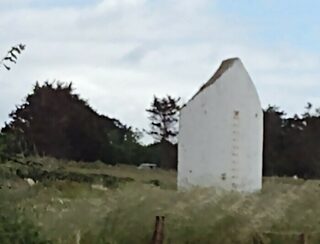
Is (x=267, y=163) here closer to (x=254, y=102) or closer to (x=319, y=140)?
(x=319, y=140)

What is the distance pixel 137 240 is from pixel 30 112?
38.2 meters

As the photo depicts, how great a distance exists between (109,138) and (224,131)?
36.1 metres

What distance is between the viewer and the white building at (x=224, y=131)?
50.3 ft

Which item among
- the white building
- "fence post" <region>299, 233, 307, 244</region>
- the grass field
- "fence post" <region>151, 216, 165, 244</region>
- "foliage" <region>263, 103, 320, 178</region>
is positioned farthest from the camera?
"foliage" <region>263, 103, 320, 178</region>

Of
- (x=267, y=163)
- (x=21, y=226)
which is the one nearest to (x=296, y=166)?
(x=267, y=163)

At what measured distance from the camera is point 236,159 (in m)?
15.4

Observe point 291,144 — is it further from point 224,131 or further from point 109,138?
point 224,131

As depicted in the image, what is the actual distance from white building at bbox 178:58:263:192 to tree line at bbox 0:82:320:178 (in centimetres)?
2967

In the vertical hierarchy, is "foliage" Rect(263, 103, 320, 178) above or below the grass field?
above

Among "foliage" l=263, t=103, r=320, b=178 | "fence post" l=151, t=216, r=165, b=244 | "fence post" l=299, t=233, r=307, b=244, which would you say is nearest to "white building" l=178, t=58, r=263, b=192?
"fence post" l=299, t=233, r=307, b=244

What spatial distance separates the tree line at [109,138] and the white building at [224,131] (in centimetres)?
2967

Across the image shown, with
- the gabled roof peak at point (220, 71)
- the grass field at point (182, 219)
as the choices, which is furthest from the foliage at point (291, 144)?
the grass field at point (182, 219)

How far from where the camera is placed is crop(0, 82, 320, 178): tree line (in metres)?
47.5

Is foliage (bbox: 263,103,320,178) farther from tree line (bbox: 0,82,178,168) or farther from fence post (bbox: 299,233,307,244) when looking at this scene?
fence post (bbox: 299,233,307,244)
